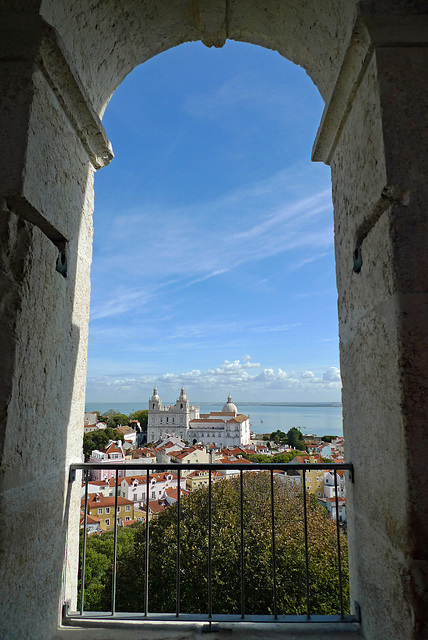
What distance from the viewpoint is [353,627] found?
2066 mm

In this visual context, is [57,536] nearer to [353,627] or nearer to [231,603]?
[353,627]

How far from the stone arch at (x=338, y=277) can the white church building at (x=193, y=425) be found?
64769 millimetres

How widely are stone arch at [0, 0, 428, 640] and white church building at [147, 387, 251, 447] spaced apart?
212 ft

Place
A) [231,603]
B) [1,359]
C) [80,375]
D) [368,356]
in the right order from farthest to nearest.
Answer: [231,603], [80,375], [368,356], [1,359]

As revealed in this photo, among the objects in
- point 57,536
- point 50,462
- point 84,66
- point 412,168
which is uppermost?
point 84,66

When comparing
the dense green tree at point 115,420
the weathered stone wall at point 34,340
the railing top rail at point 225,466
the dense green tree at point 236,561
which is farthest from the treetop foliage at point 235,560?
the dense green tree at point 115,420

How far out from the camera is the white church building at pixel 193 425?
214ft

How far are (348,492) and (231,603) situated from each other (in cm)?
702

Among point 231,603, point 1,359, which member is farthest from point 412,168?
point 231,603

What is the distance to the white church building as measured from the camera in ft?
214

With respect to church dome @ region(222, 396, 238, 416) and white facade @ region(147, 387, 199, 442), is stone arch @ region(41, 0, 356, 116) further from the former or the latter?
church dome @ region(222, 396, 238, 416)

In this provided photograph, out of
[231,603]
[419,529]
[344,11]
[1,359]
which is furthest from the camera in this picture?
[231,603]

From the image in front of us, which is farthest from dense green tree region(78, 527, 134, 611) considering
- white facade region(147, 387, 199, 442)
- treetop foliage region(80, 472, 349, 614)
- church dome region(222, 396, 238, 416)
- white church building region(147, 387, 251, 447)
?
church dome region(222, 396, 238, 416)

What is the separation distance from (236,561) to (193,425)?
62131 mm
